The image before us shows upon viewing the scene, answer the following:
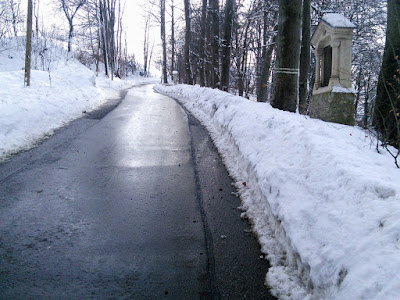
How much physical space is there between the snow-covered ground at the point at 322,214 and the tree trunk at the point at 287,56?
8.33 ft

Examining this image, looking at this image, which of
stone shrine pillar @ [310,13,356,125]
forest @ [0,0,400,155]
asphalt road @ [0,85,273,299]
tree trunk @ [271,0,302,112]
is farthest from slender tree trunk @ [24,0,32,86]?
stone shrine pillar @ [310,13,356,125]

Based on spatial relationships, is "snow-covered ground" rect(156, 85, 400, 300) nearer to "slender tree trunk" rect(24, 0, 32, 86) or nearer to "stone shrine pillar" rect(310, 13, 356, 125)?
"stone shrine pillar" rect(310, 13, 356, 125)

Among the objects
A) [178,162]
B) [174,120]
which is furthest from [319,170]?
[174,120]

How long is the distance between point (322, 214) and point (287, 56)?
16.1ft

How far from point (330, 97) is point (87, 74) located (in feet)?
42.7

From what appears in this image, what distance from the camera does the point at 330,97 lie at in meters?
6.67

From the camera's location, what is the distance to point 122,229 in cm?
309

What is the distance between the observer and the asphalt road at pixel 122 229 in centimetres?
232

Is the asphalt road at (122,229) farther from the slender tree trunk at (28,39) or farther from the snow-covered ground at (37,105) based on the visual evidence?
the slender tree trunk at (28,39)

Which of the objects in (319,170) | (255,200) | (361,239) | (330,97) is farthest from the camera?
(330,97)

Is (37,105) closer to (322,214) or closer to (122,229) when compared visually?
(122,229)

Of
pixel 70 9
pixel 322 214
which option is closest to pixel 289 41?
pixel 322 214

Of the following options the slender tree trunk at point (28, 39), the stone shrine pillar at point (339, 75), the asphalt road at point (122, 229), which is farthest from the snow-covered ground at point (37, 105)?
the stone shrine pillar at point (339, 75)

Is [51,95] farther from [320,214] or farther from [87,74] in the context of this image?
[320,214]
